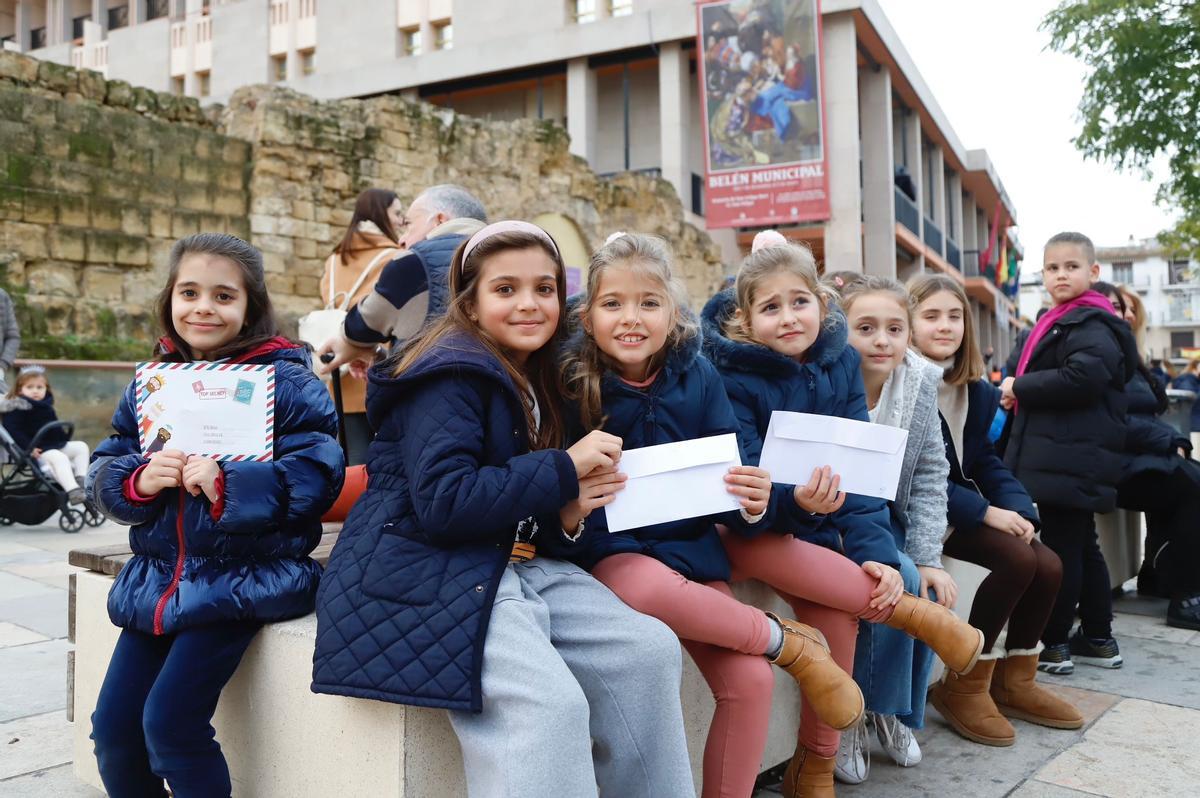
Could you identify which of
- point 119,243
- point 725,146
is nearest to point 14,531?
point 119,243

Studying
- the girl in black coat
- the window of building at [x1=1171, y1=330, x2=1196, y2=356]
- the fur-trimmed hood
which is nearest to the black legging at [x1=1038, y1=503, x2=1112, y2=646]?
the girl in black coat

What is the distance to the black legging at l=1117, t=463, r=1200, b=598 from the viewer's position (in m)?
4.68

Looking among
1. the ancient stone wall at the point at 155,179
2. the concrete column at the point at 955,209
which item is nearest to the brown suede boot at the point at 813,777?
the ancient stone wall at the point at 155,179

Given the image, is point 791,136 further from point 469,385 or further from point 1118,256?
point 1118,256

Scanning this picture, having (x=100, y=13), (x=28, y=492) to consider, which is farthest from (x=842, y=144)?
(x=100, y=13)

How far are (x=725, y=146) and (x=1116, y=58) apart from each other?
28.9 feet

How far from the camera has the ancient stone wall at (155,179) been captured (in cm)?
886

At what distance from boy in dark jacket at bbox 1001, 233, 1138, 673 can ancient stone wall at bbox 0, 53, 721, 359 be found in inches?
324

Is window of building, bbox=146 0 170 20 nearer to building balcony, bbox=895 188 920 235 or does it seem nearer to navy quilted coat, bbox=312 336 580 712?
building balcony, bbox=895 188 920 235

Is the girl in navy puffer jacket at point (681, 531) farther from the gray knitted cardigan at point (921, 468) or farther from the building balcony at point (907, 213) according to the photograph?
the building balcony at point (907, 213)

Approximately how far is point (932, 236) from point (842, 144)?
8.84 metres

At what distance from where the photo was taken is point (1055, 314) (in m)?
4.17

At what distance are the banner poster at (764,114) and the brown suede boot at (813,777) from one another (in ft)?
54.0

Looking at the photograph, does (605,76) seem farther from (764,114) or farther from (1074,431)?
(1074,431)
